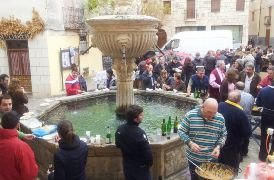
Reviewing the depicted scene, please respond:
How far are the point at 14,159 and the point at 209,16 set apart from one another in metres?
29.9

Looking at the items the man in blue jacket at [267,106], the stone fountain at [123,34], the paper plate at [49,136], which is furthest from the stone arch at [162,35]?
the paper plate at [49,136]

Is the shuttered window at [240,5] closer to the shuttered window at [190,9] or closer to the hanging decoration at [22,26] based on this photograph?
the shuttered window at [190,9]

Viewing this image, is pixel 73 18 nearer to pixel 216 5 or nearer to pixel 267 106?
pixel 267 106

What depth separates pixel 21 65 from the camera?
1459 centimetres

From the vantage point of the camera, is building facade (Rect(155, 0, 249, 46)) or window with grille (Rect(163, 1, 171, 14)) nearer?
building facade (Rect(155, 0, 249, 46))

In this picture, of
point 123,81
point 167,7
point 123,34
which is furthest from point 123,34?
point 167,7

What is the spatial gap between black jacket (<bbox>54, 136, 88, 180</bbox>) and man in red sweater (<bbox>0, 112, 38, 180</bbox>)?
1.01 ft

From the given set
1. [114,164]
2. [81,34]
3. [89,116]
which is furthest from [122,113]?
[81,34]

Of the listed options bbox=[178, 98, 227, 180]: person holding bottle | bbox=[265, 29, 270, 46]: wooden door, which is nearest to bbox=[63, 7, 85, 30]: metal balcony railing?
bbox=[178, 98, 227, 180]: person holding bottle

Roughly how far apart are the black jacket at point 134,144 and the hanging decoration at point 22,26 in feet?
35.4

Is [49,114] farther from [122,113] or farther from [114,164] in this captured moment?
[114,164]

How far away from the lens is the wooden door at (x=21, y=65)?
14453mm

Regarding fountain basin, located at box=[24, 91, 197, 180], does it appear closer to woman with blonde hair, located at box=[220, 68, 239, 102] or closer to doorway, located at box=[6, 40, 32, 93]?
woman with blonde hair, located at box=[220, 68, 239, 102]

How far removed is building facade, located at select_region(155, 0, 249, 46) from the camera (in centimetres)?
3077
